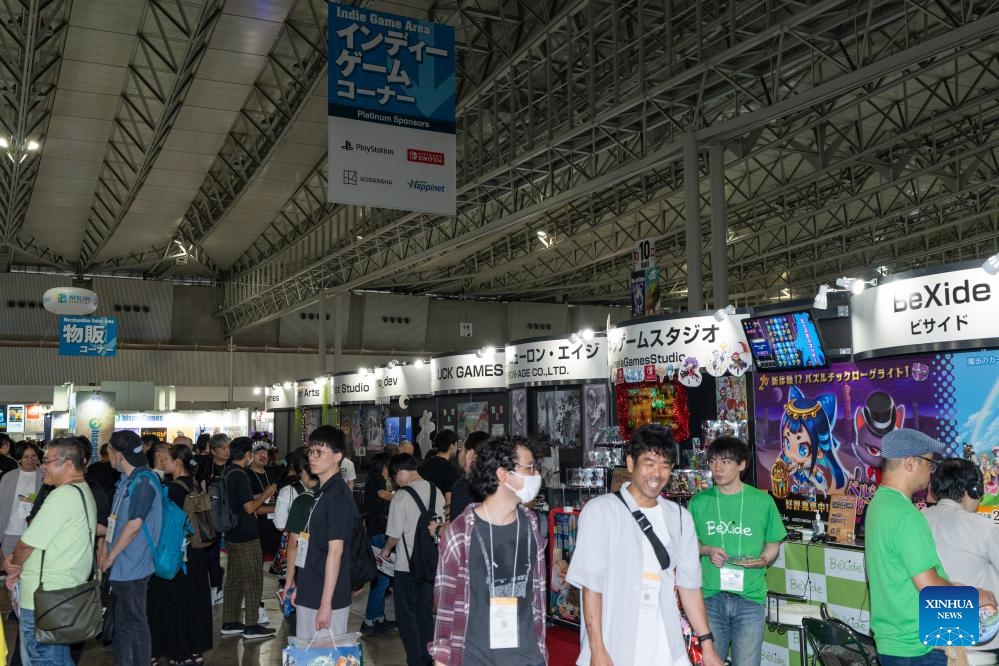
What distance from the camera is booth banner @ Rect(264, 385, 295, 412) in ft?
67.4

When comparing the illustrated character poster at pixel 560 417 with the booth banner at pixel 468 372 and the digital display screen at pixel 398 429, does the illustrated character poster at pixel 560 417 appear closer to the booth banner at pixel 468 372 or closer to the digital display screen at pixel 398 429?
the booth banner at pixel 468 372

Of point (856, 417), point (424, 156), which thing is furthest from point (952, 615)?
point (424, 156)

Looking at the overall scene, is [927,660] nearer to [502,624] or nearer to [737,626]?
[737,626]

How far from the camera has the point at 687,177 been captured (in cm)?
940

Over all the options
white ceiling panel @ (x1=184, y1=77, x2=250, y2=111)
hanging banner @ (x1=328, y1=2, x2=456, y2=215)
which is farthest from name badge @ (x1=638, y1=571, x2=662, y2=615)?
white ceiling panel @ (x1=184, y1=77, x2=250, y2=111)

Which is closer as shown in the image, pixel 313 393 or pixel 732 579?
pixel 732 579

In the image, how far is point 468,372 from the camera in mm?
12664

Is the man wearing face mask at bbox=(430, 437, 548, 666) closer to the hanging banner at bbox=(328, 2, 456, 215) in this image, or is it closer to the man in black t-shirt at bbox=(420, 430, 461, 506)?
the man in black t-shirt at bbox=(420, 430, 461, 506)

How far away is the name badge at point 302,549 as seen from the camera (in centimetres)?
387

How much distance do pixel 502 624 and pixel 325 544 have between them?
52.3 inches

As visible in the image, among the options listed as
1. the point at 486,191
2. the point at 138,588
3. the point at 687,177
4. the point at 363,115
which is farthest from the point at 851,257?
the point at 138,588

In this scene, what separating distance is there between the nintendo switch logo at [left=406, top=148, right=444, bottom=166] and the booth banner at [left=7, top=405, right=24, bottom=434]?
17.0 metres

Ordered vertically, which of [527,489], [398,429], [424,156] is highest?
[424,156]

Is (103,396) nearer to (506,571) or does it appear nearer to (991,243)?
(506,571)
